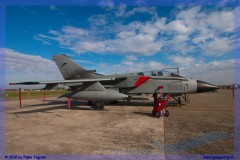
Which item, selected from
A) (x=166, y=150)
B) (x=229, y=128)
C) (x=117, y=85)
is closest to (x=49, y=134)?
(x=166, y=150)

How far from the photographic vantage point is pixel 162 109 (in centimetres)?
912

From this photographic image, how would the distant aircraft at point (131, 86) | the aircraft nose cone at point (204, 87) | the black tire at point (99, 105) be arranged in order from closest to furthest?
the distant aircraft at point (131, 86) → the aircraft nose cone at point (204, 87) → the black tire at point (99, 105)

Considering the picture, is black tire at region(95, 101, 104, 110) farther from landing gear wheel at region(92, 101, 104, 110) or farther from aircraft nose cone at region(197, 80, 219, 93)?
aircraft nose cone at region(197, 80, 219, 93)

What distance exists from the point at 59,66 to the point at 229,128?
1409 centimetres

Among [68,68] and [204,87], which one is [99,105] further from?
[204,87]

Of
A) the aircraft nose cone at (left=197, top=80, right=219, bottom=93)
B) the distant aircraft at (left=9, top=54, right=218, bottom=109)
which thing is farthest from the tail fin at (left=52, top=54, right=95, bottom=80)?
the aircraft nose cone at (left=197, top=80, right=219, bottom=93)

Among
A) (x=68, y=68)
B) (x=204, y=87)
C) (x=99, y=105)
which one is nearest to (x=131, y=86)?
(x=99, y=105)

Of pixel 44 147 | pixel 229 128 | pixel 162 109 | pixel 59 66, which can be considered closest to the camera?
pixel 44 147

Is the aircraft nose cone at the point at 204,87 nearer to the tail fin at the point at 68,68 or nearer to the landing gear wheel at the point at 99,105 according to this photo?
the landing gear wheel at the point at 99,105

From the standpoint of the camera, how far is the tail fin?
49.9ft

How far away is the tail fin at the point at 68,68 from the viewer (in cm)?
1520

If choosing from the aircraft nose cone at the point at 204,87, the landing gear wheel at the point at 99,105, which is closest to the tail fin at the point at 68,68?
the landing gear wheel at the point at 99,105

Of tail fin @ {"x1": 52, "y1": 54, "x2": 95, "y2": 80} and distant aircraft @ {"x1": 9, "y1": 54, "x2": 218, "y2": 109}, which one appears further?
tail fin @ {"x1": 52, "y1": 54, "x2": 95, "y2": 80}

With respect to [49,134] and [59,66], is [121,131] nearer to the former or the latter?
Answer: [49,134]
